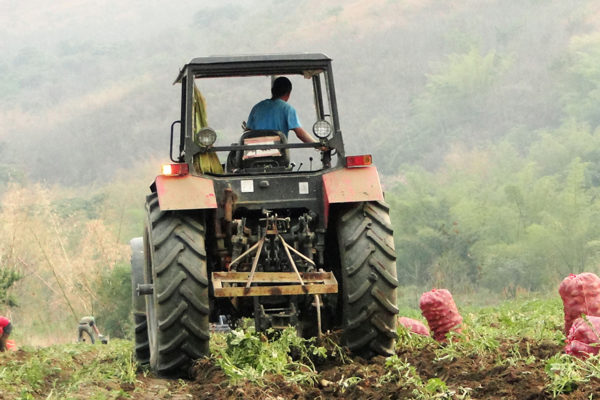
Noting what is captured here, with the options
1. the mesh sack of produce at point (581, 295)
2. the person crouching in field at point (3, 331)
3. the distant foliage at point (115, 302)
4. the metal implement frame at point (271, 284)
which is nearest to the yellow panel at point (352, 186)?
the metal implement frame at point (271, 284)

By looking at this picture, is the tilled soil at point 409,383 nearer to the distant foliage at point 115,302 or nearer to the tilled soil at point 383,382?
the tilled soil at point 383,382

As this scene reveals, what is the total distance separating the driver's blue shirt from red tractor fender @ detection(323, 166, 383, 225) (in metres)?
0.92

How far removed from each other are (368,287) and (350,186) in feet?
2.43

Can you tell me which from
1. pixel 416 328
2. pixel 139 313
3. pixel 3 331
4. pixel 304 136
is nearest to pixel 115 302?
Answer: pixel 3 331

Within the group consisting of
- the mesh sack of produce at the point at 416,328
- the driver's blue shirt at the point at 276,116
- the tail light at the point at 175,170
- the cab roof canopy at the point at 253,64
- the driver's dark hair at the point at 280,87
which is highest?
the cab roof canopy at the point at 253,64

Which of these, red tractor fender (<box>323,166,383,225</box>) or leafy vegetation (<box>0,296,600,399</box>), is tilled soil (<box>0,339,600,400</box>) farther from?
red tractor fender (<box>323,166,383,225</box>)

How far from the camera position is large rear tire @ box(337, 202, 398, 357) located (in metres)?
7.50

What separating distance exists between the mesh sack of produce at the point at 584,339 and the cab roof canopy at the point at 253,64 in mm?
2978

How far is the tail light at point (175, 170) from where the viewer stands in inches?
300

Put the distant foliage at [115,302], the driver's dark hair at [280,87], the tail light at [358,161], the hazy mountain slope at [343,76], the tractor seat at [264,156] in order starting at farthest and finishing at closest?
the hazy mountain slope at [343,76]
the distant foliage at [115,302]
the driver's dark hair at [280,87]
the tractor seat at [264,156]
the tail light at [358,161]

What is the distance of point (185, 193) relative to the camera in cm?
756

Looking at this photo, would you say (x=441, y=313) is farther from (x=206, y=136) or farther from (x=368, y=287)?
(x=206, y=136)

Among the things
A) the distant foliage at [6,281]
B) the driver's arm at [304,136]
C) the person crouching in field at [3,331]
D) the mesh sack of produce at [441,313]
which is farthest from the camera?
the distant foliage at [6,281]

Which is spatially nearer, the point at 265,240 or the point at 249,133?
the point at 265,240
